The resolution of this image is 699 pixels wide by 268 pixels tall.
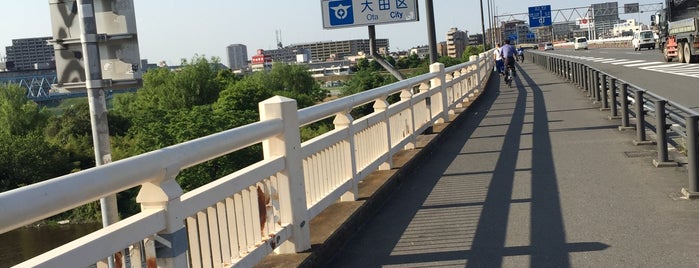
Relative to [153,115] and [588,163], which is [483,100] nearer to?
[588,163]

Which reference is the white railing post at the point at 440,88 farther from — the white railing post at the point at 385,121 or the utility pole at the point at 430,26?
the white railing post at the point at 385,121

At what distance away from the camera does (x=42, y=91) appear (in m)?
116

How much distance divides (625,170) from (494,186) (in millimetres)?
1746

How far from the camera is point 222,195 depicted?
12.9 feet

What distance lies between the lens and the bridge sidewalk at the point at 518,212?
5293 mm

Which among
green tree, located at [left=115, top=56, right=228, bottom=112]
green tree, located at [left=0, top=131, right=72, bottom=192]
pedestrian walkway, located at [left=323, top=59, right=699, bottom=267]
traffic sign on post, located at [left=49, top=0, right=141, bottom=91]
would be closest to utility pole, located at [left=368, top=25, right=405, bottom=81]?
pedestrian walkway, located at [left=323, top=59, right=699, bottom=267]

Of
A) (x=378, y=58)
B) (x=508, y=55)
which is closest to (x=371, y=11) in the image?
(x=378, y=58)

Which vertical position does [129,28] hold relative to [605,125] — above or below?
above

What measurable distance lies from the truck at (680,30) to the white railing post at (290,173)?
105ft

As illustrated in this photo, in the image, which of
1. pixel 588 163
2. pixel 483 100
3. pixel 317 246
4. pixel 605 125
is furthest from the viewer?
pixel 483 100

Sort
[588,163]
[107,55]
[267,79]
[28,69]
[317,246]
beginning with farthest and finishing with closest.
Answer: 1. [267,79]
2. [28,69]
3. [588,163]
4. [107,55]
5. [317,246]

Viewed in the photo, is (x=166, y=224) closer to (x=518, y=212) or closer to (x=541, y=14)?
(x=518, y=212)

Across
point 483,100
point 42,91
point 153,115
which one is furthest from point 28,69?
point 483,100

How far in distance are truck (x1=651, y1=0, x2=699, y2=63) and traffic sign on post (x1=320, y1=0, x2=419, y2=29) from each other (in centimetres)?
2184
